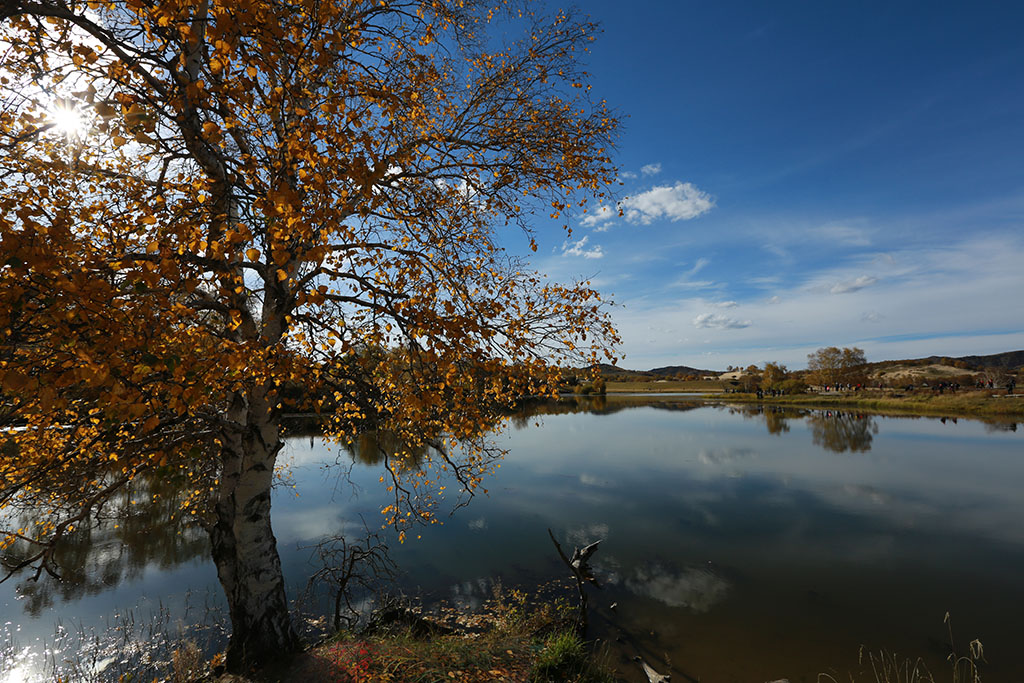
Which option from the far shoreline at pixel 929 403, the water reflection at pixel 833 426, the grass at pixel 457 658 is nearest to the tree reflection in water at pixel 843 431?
the water reflection at pixel 833 426

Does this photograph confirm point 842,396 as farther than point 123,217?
Yes

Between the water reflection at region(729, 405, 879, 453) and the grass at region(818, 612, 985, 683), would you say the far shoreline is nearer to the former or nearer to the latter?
the water reflection at region(729, 405, 879, 453)

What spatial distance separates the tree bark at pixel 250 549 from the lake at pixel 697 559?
3.73 ft

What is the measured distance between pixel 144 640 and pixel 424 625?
18.0 feet

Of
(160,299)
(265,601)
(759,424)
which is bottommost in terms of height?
(759,424)

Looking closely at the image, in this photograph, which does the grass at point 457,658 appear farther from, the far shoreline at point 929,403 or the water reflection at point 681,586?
the far shoreline at point 929,403

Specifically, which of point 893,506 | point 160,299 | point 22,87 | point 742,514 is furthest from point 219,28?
point 893,506

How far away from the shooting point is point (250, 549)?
219 inches

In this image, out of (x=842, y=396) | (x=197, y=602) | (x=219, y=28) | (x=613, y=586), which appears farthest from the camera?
(x=842, y=396)

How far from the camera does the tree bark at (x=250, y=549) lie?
18.3ft

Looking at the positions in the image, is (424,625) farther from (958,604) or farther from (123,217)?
(958,604)

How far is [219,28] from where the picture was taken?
Result: 7.99 feet

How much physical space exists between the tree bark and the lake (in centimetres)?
114

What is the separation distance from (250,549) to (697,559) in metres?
11.3
